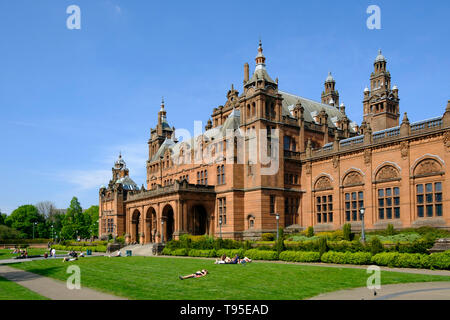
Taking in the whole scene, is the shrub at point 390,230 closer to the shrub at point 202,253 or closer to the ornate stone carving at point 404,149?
the ornate stone carving at point 404,149

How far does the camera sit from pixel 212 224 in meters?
55.7

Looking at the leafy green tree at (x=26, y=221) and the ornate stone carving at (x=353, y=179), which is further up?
the ornate stone carving at (x=353, y=179)

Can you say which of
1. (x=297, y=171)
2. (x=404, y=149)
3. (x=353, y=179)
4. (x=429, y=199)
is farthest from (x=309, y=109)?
(x=429, y=199)

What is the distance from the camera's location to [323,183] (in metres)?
51.4

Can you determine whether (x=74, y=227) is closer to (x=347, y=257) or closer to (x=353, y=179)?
(x=353, y=179)

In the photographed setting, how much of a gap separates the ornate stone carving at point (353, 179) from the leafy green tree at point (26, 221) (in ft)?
324

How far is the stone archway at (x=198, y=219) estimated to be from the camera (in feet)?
190

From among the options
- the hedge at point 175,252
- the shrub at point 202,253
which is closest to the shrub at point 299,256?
the shrub at point 202,253

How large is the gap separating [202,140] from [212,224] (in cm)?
1250

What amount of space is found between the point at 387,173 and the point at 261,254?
57.2 feet

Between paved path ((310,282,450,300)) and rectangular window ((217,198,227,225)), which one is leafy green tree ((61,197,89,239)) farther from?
paved path ((310,282,450,300))

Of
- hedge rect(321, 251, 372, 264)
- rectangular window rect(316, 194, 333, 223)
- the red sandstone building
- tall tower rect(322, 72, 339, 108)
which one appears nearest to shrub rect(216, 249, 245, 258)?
the red sandstone building

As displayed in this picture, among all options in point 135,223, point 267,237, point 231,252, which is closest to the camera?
point 231,252
